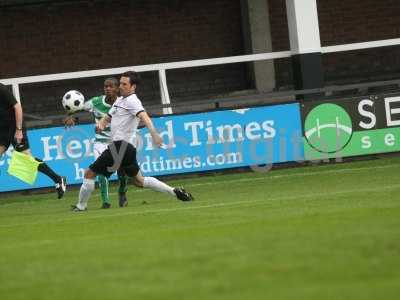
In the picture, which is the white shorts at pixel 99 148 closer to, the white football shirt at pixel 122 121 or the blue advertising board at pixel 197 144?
the white football shirt at pixel 122 121

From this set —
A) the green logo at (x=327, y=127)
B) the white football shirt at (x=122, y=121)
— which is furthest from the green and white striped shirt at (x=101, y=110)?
the green logo at (x=327, y=127)

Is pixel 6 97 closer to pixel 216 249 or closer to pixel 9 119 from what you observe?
pixel 9 119

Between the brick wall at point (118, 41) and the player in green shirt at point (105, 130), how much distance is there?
34.5 feet

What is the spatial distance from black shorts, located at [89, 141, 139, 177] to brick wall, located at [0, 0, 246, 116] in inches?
472

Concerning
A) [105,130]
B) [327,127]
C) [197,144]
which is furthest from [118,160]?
[327,127]

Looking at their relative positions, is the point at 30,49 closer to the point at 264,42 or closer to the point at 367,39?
the point at 264,42

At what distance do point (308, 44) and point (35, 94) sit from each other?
7.17 meters

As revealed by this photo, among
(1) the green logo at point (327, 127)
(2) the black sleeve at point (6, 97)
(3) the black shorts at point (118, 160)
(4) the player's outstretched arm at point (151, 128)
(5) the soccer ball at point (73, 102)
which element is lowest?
(1) the green logo at point (327, 127)

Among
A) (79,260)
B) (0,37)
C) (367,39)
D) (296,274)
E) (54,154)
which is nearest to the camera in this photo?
(296,274)

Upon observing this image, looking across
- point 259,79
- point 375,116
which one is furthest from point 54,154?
point 259,79

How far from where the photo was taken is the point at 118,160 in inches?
655

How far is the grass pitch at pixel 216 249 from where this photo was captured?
8.37 metres

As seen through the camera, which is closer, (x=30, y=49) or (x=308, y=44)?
(x=308, y=44)

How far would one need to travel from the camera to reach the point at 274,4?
98.1ft
